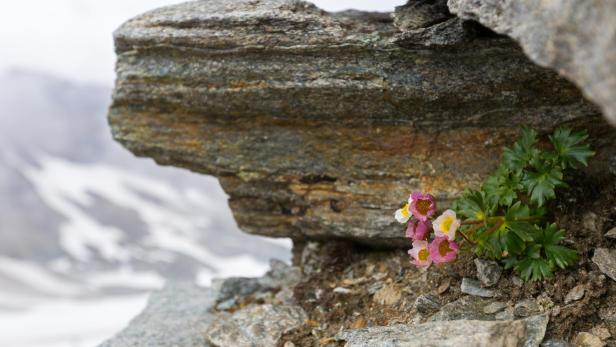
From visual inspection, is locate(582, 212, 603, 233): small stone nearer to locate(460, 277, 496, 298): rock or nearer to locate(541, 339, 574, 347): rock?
locate(460, 277, 496, 298): rock

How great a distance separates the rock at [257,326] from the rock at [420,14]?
2.92 meters

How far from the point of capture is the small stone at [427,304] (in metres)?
5.55

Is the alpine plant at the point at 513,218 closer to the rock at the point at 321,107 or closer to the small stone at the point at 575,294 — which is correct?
the small stone at the point at 575,294

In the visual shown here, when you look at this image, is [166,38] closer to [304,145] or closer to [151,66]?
[151,66]

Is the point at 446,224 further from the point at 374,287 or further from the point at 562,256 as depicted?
the point at 374,287

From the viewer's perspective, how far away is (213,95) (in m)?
6.61

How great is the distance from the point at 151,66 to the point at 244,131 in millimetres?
1134

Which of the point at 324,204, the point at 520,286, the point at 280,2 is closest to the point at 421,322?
the point at 520,286

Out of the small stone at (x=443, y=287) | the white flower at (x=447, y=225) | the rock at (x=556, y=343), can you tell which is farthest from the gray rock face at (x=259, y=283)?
the rock at (x=556, y=343)

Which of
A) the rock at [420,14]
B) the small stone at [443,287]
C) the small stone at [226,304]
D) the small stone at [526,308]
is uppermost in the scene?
the rock at [420,14]

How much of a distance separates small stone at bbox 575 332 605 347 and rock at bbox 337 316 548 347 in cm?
24

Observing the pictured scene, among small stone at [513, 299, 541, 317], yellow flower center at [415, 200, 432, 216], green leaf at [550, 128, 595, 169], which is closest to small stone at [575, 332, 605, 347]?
small stone at [513, 299, 541, 317]

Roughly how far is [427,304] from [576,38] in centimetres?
313

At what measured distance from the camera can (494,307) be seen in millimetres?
5242
